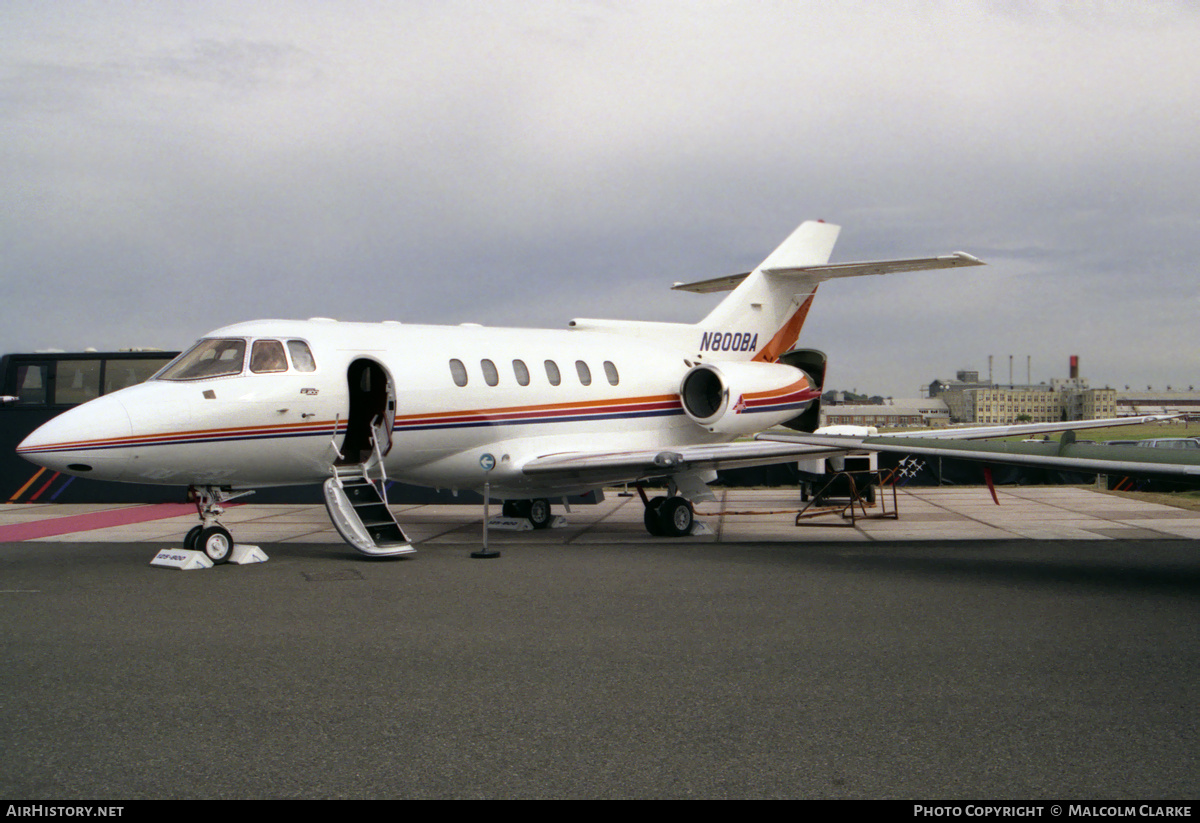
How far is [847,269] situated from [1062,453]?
7225 mm

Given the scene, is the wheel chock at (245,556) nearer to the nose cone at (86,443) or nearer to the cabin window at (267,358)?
the nose cone at (86,443)

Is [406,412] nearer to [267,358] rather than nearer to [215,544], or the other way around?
[267,358]

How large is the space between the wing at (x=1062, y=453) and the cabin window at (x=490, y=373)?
16.0ft

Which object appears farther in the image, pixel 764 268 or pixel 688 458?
pixel 764 268

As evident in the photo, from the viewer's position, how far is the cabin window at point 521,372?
1386cm

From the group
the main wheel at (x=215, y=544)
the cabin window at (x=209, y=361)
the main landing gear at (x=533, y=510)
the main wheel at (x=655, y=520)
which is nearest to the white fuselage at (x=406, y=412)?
the cabin window at (x=209, y=361)

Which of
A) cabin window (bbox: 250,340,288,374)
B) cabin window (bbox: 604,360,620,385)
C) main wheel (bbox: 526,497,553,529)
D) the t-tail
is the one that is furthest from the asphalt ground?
the t-tail

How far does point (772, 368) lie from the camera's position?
16.9m

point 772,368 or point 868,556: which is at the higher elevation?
point 772,368

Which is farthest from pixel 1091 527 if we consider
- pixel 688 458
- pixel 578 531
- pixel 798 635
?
pixel 798 635

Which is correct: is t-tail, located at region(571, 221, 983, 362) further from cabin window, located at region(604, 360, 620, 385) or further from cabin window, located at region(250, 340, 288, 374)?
cabin window, located at region(250, 340, 288, 374)
